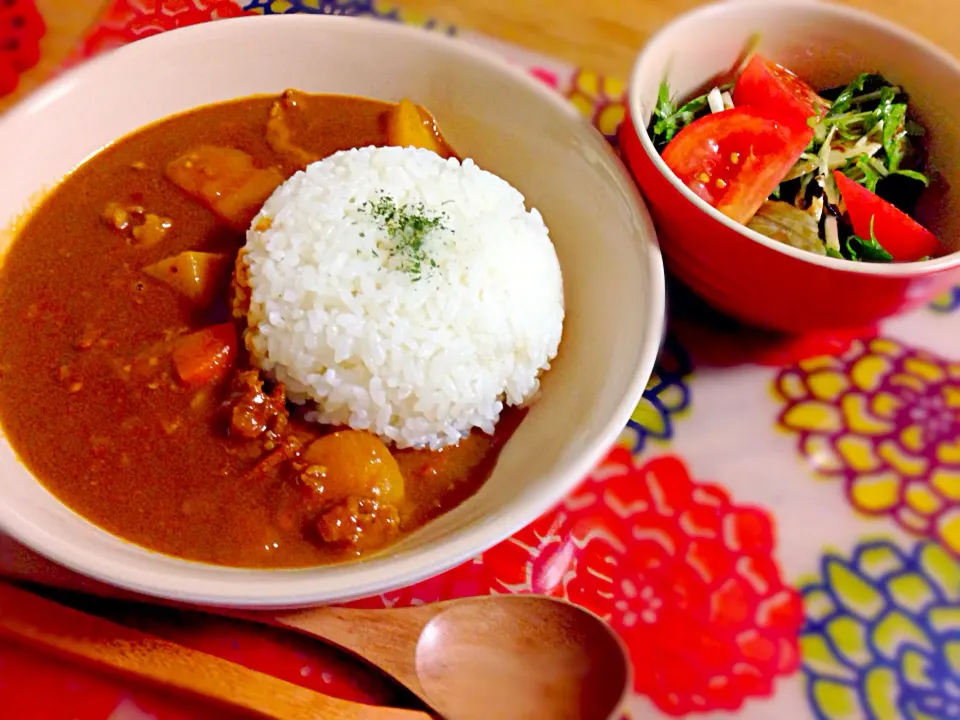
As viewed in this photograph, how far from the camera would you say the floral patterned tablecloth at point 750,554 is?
4.61 feet

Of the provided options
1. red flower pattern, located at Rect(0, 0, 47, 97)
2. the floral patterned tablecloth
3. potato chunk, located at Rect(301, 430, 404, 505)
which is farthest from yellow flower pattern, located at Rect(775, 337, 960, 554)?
red flower pattern, located at Rect(0, 0, 47, 97)

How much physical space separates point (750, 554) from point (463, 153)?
4.14 ft

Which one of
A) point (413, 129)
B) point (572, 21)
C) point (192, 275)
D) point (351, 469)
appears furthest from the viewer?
point (572, 21)

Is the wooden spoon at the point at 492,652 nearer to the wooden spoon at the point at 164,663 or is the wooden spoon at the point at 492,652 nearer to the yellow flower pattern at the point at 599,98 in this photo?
the wooden spoon at the point at 164,663

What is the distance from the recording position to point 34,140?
6.05 ft

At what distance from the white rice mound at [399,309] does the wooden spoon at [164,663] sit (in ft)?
1.81

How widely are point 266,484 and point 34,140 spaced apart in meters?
1.04

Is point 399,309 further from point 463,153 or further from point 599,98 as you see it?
point 599,98

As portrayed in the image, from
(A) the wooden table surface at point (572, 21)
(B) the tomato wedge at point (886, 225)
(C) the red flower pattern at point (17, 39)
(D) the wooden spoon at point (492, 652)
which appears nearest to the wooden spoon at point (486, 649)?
(D) the wooden spoon at point (492, 652)

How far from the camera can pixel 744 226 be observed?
1.67 metres

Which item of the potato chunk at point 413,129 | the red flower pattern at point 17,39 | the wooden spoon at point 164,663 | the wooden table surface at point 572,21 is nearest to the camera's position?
the wooden spoon at point 164,663

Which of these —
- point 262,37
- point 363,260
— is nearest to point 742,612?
point 363,260

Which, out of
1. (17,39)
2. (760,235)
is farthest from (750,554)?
(17,39)

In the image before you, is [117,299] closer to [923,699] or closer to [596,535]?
[596,535]
